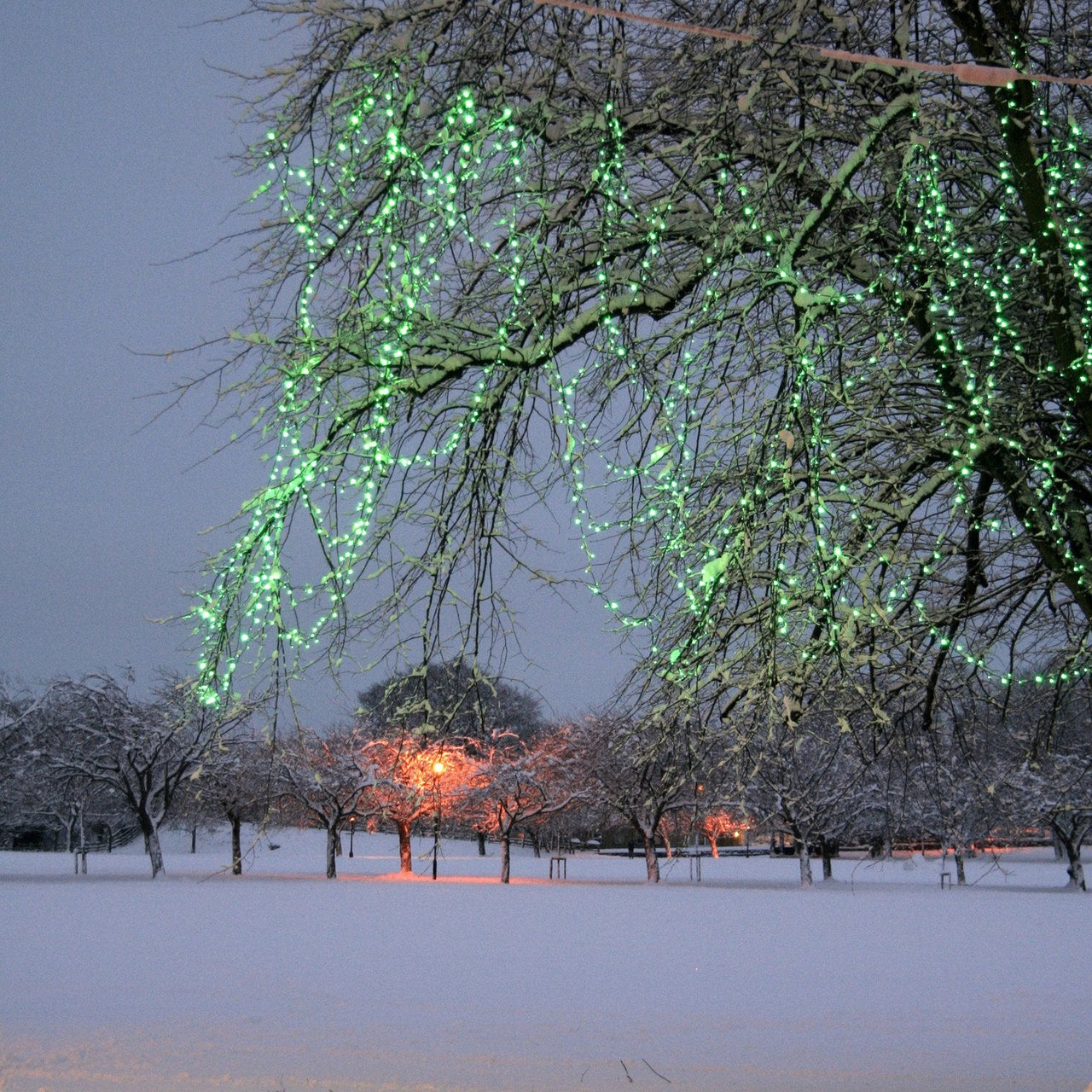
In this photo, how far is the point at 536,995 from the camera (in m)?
11.7

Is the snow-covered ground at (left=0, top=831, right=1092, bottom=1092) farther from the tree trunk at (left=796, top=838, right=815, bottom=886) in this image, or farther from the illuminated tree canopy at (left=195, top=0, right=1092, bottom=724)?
the tree trunk at (left=796, top=838, right=815, bottom=886)

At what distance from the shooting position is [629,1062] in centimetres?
820

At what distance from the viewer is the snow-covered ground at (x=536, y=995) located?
779 centimetres

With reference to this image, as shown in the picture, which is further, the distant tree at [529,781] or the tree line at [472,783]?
the distant tree at [529,781]

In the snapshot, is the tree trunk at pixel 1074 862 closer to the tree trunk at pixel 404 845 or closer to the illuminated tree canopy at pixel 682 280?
the tree trunk at pixel 404 845

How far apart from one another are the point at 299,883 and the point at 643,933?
1916 centimetres

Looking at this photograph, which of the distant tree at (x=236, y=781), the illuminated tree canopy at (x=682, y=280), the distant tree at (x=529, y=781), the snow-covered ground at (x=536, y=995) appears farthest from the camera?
the distant tree at (x=529, y=781)

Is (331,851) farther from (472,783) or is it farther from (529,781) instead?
(529,781)

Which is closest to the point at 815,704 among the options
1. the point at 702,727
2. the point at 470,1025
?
the point at 702,727

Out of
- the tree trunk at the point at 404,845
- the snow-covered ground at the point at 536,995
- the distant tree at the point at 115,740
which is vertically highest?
the distant tree at the point at 115,740

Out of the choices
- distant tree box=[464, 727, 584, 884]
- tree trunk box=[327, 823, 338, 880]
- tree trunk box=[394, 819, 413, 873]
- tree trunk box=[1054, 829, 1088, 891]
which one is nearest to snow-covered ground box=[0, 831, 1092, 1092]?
tree trunk box=[1054, 829, 1088, 891]

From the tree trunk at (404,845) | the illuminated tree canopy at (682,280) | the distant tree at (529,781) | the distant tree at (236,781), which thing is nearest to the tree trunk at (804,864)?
the distant tree at (529,781)

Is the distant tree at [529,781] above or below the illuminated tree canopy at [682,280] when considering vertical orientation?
below

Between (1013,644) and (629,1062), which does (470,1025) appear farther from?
(1013,644)
